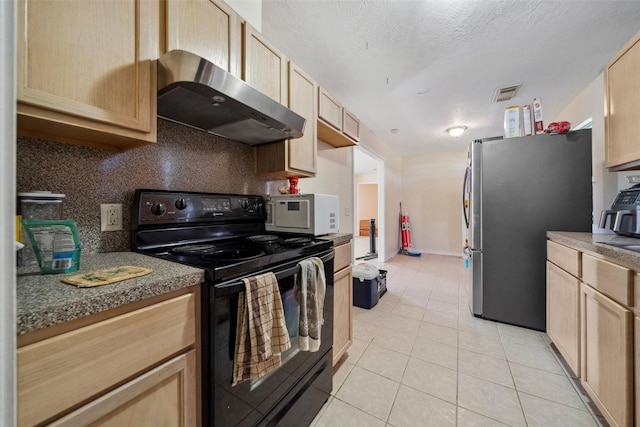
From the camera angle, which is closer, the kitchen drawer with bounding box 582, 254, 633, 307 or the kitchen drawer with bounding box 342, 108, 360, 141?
the kitchen drawer with bounding box 582, 254, 633, 307

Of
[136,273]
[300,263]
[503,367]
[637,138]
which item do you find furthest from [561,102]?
[136,273]

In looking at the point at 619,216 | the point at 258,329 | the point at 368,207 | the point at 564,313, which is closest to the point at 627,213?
the point at 619,216

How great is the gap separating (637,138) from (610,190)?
1528 millimetres

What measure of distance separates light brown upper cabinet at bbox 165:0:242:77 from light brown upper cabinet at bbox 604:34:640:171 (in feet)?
6.87

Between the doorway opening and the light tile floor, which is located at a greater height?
the doorway opening

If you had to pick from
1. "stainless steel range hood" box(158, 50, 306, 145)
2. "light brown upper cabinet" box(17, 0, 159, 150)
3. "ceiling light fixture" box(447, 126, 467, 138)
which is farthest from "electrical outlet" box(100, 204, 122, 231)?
"ceiling light fixture" box(447, 126, 467, 138)

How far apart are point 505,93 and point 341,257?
287cm

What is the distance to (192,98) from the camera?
3.45ft

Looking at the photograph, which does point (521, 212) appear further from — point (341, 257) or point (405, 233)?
point (405, 233)

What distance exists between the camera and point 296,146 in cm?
168

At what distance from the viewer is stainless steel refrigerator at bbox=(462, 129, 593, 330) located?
6.36 feet

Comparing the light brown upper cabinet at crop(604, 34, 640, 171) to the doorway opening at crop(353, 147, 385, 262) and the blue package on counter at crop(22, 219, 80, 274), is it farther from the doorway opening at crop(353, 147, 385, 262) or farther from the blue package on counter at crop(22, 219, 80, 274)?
the doorway opening at crop(353, 147, 385, 262)

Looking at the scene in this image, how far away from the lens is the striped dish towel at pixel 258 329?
2.58ft

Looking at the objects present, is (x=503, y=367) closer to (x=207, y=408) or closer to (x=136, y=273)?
(x=207, y=408)
